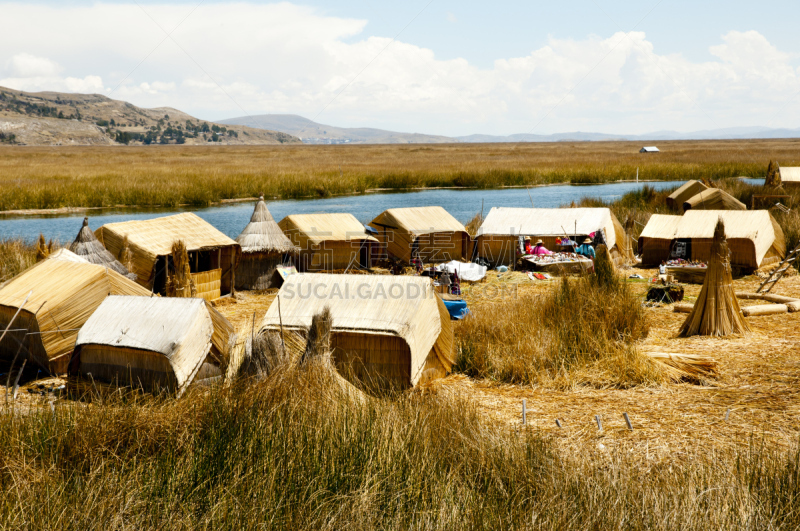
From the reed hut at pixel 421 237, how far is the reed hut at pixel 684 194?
8.54 meters

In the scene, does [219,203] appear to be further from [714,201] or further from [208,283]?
[714,201]

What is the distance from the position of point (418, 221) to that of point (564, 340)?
910 cm

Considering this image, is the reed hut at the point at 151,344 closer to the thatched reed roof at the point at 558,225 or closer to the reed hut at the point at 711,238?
the thatched reed roof at the point at 558,225

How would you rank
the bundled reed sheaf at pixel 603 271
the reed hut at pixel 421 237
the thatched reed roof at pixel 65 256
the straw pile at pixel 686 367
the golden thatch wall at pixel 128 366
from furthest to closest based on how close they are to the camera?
the reed hut at pixel 421 237, the bundled reed sheaf at pixel 603 271, the thatched reed roof at pixel 65 256, the straw pile at pixel 686 367, the golden thatch wall at pixel 128 366

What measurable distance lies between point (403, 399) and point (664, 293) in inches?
286

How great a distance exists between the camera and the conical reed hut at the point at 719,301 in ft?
26.6

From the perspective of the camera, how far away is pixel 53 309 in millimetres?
7477

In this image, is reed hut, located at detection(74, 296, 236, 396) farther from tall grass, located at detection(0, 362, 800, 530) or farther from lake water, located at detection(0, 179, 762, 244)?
lake water, located at detection(0, 179, 762, 244)

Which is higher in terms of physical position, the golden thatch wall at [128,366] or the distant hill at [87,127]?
the distant hill at [87,127]

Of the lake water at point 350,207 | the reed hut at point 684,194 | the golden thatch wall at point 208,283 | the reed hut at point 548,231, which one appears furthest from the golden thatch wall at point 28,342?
the reed hut at point 684,194

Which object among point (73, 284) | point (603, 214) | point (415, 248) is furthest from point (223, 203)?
point (73, 284)

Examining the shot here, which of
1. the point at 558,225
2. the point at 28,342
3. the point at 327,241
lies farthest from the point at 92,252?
the point at 558,225

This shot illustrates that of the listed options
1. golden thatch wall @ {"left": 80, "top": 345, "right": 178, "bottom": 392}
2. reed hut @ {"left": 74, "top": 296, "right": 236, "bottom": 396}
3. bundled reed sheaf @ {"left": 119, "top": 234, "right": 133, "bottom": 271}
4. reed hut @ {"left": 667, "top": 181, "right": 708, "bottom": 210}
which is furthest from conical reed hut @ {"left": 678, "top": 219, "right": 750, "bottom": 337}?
reed hut @ {"left": 667, "top": 181, "right": 708, "bottom": 210}

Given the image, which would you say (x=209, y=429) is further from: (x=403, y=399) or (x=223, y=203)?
(x=223, y=203)
